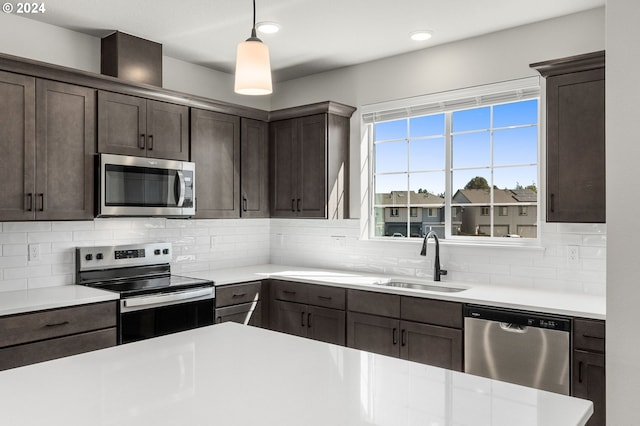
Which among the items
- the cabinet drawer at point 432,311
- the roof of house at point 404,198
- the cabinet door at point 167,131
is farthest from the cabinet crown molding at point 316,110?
the cabinet drawer at point 432,311

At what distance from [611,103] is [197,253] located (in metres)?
3.30

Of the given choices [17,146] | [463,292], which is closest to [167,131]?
[17,146]

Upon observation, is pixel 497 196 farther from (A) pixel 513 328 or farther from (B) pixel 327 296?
(B) pixel 327 296

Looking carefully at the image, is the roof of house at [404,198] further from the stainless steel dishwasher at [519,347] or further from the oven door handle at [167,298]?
the oven door handle at [167,298]

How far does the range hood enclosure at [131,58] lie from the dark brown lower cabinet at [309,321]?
79.4 inches

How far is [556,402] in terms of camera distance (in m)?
1.32

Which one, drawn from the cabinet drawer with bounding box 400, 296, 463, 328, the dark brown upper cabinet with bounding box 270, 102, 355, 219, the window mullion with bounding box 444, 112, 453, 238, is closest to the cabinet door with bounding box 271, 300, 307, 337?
the dark brown upper cabinet with bounding box 270, 102, 355, 219

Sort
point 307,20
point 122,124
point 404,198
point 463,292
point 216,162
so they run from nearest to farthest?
1. point 463,292
2. point 307,20
3. point 122,124
4. point 216,162
5. point 404,198

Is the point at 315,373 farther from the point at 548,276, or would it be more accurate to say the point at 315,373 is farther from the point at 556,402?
the point at 548,276

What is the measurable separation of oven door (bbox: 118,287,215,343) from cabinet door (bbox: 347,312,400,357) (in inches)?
41.0

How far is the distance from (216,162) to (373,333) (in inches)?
73.5

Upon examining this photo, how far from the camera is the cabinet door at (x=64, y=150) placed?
307 centimetres

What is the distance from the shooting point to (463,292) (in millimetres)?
3209

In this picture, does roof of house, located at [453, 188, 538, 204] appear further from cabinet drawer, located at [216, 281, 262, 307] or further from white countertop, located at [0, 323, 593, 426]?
white countertop, located at [0, 323, 593, 426]
